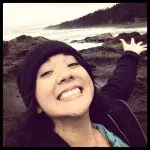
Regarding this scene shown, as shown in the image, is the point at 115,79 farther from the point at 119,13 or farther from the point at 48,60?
the point at 119,13

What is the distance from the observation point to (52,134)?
4.66ft

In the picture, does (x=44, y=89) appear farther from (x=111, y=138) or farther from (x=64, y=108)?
(x=111, y=138)

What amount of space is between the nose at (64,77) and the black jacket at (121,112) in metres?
0.30

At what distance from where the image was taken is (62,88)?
135cm

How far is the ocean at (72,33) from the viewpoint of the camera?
7.57ft

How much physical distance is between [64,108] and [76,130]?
19cm

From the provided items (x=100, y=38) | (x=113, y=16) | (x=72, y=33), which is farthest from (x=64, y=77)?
(x=113, y=16)

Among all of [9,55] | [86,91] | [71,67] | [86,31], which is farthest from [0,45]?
[86,91]

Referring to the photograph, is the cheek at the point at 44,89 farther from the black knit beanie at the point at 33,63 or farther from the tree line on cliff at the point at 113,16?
the tree line on cliff at the point at 113,16

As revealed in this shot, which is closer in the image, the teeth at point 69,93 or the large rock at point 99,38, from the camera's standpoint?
the teeth at point 69,93

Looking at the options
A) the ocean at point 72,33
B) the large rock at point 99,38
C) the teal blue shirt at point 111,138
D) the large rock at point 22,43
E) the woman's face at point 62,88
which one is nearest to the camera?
the woman's face at point 62,88

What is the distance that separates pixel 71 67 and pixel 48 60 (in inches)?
5.5

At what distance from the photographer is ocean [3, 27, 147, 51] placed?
7.57 feet

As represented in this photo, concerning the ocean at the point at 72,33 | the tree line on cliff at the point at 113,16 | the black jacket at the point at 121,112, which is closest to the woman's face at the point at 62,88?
the black jacket at the point at 121,112
